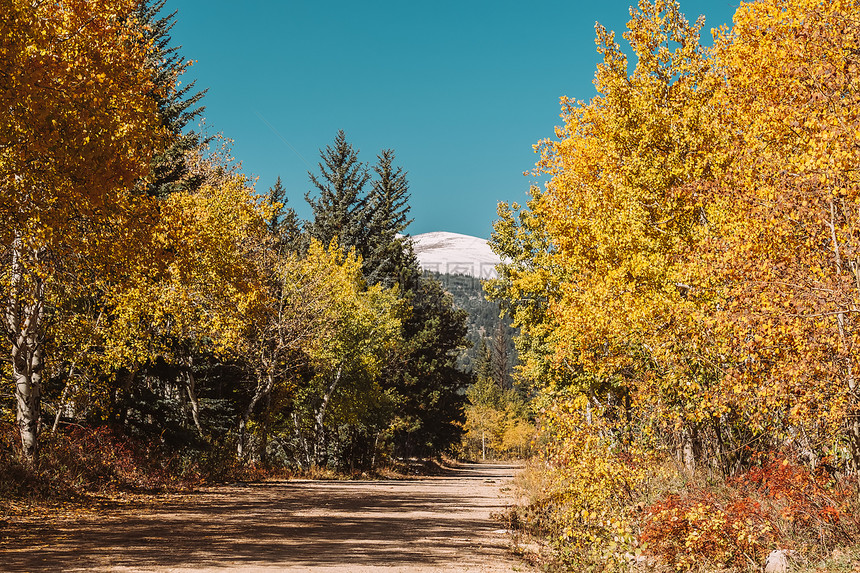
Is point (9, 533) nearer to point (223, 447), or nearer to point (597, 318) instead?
point (597, 318)

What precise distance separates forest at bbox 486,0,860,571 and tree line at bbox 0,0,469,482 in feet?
28.6

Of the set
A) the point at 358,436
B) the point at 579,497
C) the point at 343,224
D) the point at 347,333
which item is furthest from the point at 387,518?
the point at 343,224

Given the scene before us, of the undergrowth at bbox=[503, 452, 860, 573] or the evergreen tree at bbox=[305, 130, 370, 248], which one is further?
the evergreen tree at bbox=[305, 130, 370, 248]

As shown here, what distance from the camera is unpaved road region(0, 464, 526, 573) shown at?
8461mm

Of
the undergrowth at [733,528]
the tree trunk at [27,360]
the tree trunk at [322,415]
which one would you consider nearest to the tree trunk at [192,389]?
the tree trunk at [322,415]

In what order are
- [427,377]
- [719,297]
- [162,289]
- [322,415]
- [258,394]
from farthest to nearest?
[427,377] → [322,415] → [258,394] → [162,289] → [719,297]

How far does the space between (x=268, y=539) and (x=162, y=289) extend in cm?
957

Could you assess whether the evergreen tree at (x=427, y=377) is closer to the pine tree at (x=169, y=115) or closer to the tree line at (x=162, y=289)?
the tree line at (x=162, y=289)

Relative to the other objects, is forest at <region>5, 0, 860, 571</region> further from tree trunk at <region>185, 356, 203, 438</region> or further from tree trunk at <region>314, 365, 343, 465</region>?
tree trunk at <region>314, 365, 343, 465</region>

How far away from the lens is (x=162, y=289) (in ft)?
59.9

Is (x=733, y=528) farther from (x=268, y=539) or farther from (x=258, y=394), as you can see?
(x=258, y=394)

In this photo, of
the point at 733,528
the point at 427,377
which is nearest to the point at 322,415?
the point at 427,377

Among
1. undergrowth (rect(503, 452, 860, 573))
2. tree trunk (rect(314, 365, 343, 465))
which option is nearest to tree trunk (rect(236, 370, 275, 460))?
tree trunk (rect(314, 365, 343, 465))

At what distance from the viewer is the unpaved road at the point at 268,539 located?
846 centimetres
